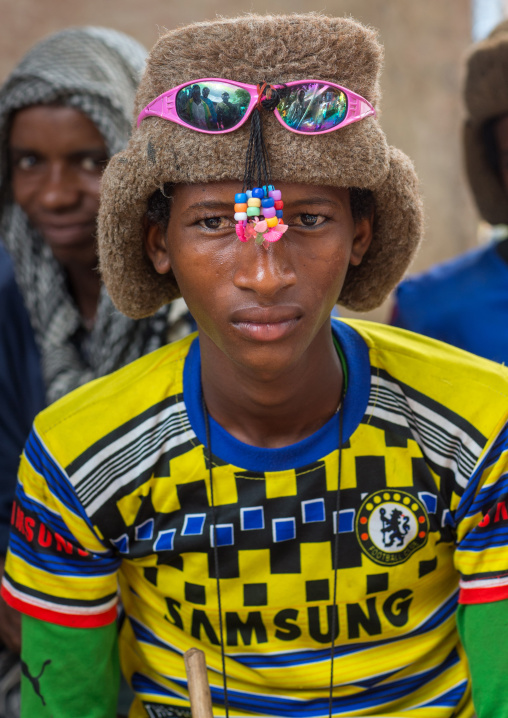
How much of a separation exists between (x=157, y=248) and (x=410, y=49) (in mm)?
3075

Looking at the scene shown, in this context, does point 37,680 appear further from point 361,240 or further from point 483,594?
point 361,240

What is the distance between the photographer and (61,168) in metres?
2.61

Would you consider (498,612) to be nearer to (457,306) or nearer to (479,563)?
(479,563)

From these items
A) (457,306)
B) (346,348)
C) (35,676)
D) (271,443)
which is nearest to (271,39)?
(346,348)

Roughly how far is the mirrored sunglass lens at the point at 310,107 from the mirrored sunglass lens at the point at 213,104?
0.24ft

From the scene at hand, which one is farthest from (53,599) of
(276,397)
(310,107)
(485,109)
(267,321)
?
(485,109)

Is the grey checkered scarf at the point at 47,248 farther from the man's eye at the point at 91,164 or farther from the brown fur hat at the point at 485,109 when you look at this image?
the brown fur hat at the point at 485,109

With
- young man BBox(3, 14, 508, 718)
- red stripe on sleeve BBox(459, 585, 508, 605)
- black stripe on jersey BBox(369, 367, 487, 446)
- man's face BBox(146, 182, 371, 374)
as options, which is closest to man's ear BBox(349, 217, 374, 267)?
young man BBox(3, 14, 508, 718)

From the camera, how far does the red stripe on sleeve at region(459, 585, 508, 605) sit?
1.63 metres

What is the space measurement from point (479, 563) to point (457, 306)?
1.50 m

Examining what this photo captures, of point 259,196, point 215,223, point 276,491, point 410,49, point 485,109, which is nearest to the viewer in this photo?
point 259,196

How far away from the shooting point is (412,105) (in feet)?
14.5

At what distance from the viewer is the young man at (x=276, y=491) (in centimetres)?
162

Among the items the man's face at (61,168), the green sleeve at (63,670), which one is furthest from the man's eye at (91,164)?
the green sleeve at (63,670)
